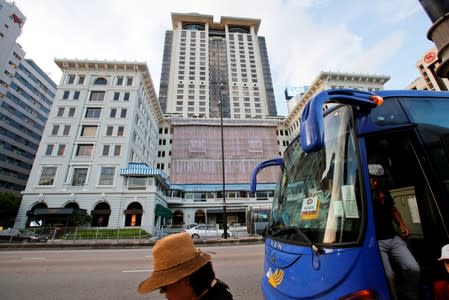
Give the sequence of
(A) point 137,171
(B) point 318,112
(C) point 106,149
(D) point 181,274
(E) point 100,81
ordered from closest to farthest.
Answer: (D) point 181,274 < (B) point 318,112 < (A) point 137,171 < (C) point 106,149 < (E) point 100,81

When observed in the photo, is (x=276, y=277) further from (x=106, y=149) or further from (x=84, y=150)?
(x=84, y=150)

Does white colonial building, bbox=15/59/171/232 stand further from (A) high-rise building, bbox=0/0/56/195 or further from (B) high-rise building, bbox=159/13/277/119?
(B) high-rise building, bbox=159/13/277/119

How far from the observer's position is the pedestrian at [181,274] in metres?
1.26

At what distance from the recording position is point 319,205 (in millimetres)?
2086

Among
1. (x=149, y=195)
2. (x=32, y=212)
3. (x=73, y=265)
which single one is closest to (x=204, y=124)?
(x=149, y=195)

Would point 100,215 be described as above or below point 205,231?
above

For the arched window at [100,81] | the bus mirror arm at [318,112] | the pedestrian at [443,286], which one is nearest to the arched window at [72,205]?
the arched window at [100,81]

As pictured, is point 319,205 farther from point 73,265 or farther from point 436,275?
point 73,265

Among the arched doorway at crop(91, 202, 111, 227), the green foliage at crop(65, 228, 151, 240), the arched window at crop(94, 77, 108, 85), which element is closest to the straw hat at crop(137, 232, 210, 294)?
the green foliage at crop(65, 228, 151, 240)

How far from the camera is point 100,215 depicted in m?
26.8

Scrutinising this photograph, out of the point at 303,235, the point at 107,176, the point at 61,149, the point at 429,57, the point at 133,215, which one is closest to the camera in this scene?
the point at 303,235

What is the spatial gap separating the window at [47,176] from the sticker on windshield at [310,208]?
3409 cm

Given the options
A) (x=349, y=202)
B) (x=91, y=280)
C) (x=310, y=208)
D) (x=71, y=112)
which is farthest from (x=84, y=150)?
(x=349, y=202)

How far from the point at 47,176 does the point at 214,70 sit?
206 ft
